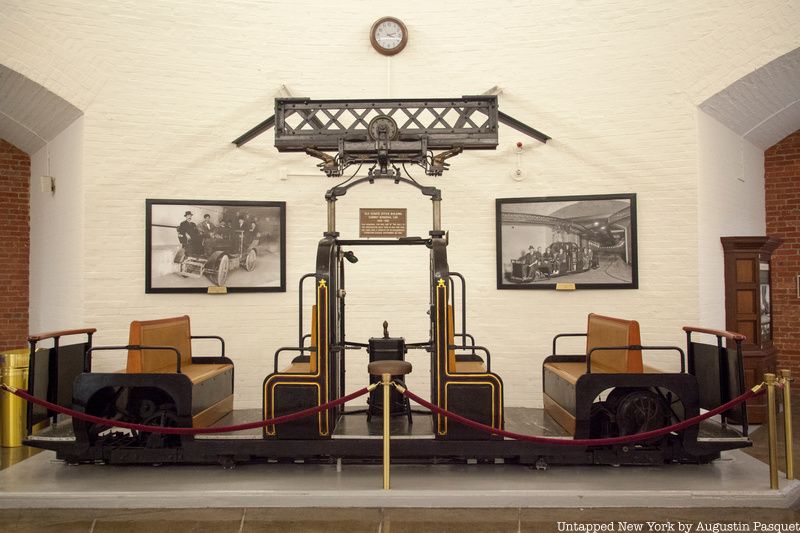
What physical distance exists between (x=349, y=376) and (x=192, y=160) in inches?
138

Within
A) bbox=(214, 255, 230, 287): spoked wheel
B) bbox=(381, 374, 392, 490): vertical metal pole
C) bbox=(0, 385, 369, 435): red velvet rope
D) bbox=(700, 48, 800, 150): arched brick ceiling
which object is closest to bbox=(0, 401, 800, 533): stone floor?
bbox=(381, 374, 392, 490): vertical metal pole

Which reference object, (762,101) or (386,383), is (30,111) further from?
(762,101)

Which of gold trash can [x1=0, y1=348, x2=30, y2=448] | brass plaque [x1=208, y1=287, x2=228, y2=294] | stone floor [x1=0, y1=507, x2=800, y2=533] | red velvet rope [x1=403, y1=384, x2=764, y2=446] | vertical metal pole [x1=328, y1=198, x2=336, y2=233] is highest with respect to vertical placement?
vertical metal pole [x1=328, y1=198, x2=336, y2=233]

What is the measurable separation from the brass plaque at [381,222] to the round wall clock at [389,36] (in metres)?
2.11

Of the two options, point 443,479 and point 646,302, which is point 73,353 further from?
point 646,302

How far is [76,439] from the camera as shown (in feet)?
16.4

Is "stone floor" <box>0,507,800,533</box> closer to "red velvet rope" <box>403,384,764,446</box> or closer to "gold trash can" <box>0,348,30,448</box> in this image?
"red velvet rope" <box>403,384,764,446</box>

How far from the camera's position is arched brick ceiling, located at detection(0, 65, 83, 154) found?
22.8 feet

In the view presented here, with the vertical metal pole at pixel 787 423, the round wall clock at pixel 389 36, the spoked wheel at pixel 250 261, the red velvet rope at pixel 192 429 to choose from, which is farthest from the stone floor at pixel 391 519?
the round wall clock at pixel 389 36

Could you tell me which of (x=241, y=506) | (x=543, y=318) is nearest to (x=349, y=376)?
(x=543, y=318)

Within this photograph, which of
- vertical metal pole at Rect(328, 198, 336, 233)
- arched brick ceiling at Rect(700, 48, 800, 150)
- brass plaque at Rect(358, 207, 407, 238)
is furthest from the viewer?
brass plaque at Rect(358, 207, 407, 238)

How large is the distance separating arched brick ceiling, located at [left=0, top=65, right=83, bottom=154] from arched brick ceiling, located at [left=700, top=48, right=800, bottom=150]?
8.11 m

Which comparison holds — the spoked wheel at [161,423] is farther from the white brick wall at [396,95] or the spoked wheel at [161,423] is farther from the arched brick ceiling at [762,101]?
the arched brick ceiling at [762,101]

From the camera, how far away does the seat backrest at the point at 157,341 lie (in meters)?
5.12
